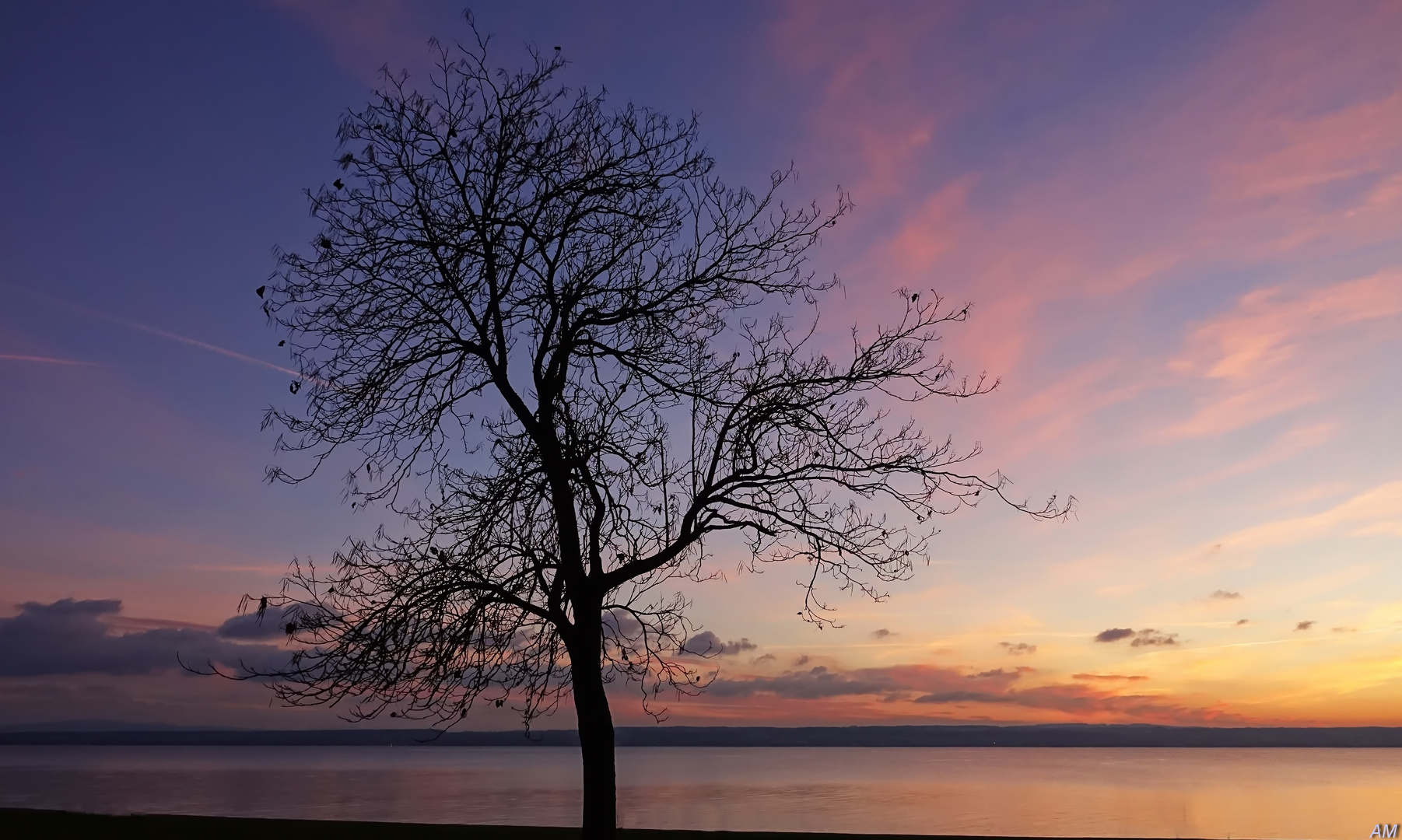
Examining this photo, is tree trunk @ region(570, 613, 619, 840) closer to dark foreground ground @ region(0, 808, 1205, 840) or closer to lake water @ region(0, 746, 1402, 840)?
dark foreground ground @ region(0, 808, 1205, 840)

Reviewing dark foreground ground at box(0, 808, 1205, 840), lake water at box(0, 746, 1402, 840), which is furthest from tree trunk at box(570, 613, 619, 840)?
lake water at box(0, 746, 1402, 840)

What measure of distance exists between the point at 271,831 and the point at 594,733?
6450 millimetres

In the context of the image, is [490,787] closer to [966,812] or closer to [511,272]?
[966,812]

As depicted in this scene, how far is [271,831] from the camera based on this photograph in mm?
15438

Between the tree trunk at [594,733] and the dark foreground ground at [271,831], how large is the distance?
3.51m

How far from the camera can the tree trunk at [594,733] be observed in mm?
12023

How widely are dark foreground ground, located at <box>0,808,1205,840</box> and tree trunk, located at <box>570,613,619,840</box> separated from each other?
3.51m

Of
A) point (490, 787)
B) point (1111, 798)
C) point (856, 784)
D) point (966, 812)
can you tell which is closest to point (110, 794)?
point (490, 787)

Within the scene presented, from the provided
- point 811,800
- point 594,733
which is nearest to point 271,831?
point 594,733

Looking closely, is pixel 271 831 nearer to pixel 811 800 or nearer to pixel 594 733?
pixel 594 733

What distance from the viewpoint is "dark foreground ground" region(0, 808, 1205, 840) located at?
595 inches

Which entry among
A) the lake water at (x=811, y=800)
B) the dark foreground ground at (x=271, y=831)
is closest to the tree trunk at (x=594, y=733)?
the dark foreground ground at (x=271, y=831)

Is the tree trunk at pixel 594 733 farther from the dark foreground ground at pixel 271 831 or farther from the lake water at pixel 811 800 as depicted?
the lake water at pixel 811 800

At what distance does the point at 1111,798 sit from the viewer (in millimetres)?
79438
